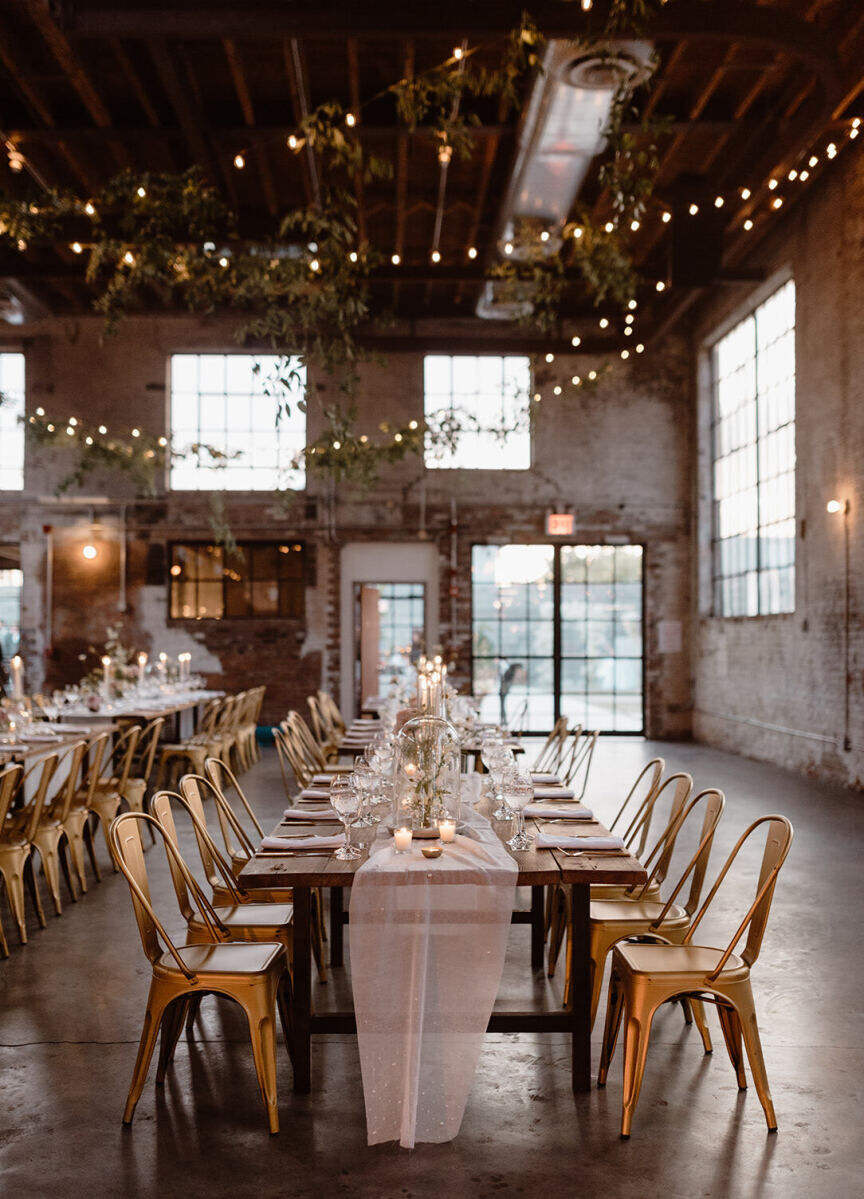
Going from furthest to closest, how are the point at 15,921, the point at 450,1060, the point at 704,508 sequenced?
the point at 704,508
the point at 15,921
the point at 450,1060

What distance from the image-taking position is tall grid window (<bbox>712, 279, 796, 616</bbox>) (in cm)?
1127

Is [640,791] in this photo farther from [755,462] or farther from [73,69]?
[73,69]

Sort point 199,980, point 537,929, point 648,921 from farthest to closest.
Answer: point 537,929, point 648,921, point 199,980

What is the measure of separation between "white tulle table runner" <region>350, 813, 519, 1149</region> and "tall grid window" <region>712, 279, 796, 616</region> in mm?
8746

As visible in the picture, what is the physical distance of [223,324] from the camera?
14.4 m

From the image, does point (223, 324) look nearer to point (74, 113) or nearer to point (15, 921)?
point (74, 113)

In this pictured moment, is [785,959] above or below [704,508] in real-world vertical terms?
below

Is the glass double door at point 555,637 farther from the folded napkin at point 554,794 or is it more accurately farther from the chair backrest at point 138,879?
the chair backrest at point 138,879

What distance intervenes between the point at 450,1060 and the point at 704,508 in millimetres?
11795

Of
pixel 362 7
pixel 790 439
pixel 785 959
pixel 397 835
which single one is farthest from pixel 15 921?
pixel 790 439

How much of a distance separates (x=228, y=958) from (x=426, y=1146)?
0.82m

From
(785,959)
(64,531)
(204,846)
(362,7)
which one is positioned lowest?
(785,959)

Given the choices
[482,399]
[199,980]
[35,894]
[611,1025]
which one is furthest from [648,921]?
[482,399]

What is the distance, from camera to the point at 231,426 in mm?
14445
